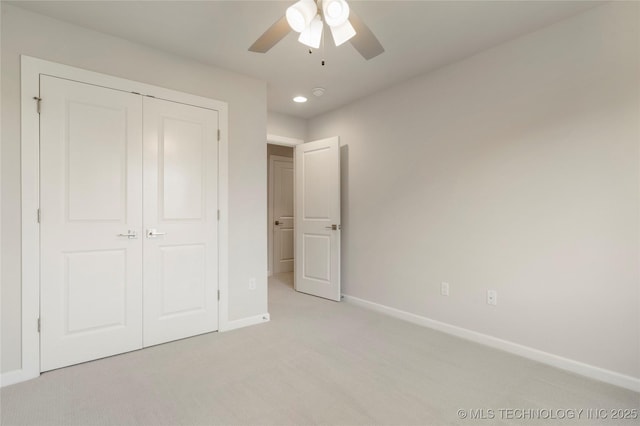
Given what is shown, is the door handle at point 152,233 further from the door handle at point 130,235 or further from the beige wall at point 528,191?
the beige wall at point 528,191

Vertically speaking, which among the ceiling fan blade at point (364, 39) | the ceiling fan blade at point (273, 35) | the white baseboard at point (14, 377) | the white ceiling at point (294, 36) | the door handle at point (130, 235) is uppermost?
the white ceiling at point (294, 36)

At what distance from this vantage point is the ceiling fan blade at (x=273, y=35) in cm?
165

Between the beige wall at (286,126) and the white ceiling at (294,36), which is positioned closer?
the white ceiling at (294,36)

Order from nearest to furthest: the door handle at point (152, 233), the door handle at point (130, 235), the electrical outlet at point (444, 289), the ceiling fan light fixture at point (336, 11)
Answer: the ceiling fan light fixture at point (336, 11), the door handle at point (130, 235), the door handle at point (152, 233), the electrical outlet at point (444, 289)

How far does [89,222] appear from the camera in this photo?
2.30 m

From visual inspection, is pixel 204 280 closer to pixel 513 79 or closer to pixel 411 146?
pixel 411 146

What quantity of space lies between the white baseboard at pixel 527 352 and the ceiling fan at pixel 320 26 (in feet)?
7.95

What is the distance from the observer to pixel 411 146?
127 inches

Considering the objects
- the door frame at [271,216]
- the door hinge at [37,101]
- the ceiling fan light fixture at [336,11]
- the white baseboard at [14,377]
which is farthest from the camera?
the door frame at [271,216]

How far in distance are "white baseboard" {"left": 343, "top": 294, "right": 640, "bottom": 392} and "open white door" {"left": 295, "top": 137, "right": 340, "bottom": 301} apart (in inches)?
34.0

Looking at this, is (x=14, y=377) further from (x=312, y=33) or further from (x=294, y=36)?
(x=294, y=36)

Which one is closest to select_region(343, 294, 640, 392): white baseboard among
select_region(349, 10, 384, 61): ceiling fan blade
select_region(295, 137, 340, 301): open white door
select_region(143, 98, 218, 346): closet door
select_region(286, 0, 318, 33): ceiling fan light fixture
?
select_region(295, 137, 340, 301): open white door

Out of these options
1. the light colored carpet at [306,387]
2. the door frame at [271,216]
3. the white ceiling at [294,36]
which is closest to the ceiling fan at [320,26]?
the white ceiling at [294,36]

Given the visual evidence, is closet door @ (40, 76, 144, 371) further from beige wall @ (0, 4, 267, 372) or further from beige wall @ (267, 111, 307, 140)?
beige wall @ (267, 111, 307, 140)
